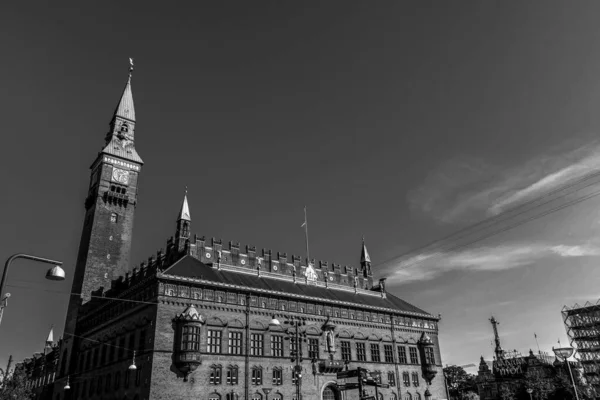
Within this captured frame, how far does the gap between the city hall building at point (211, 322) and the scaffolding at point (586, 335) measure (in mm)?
54554

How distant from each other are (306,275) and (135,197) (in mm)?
29690

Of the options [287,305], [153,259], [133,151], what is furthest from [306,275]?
[133,151]

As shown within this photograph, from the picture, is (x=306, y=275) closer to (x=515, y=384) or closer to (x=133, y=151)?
(x=133, y=151)

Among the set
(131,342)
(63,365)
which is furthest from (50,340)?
(131,342)

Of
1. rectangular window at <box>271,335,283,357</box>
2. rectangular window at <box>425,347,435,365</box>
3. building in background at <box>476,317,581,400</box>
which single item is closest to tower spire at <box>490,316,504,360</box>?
building in background at <box>476,317,581,400</box>

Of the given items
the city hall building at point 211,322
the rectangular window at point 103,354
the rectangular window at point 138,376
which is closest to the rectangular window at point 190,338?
the city hall building at point 211,322

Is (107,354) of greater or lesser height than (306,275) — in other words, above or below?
below

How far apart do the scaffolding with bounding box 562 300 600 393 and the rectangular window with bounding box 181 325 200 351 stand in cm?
9285

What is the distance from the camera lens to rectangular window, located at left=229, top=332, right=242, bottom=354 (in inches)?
2016

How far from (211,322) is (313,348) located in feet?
48.3

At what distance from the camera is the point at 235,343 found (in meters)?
51.7

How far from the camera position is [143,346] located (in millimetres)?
47969

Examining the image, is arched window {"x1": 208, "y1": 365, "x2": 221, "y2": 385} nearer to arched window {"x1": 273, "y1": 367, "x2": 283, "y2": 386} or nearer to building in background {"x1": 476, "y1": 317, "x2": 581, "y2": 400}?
arched window {"x1": 273, "y1": 367, "x2": 283, "y2": 386}

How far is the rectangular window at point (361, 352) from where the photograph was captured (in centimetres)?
6239
